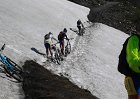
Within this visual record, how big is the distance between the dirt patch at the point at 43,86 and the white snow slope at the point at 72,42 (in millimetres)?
555

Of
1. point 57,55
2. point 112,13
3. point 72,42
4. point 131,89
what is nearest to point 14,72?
point 57,55

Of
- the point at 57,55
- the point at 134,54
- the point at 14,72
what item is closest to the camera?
the point at 134,54

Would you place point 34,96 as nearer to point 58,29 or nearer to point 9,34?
point 9,34

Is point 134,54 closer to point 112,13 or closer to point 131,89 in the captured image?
point 131,89

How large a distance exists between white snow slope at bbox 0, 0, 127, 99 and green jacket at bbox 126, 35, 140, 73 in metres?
11.8

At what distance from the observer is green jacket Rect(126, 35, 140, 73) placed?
4348mm

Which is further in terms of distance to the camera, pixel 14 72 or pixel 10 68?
pixel 14 72

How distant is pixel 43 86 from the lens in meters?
18.5

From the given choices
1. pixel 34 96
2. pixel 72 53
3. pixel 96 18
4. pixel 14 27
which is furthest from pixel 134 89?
pixel 96 18

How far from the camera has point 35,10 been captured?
45.5m

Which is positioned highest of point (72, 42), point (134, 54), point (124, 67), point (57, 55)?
point (134, 54)

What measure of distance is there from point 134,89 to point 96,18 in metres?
55.4

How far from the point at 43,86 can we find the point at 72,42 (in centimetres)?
1900

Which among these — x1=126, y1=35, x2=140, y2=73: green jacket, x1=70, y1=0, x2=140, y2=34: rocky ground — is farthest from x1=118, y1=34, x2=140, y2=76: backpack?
x1=70, y1=0, x2=140, y2=34: rocky ground
